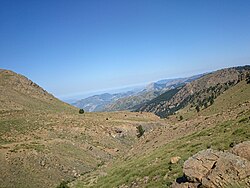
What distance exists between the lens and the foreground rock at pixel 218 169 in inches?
453

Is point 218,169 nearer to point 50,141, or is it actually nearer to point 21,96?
point 50,141

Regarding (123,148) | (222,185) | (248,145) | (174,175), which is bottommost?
(123,148)

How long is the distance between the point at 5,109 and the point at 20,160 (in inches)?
1552

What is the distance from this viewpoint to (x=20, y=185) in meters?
35.0

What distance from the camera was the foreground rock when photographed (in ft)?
37.8

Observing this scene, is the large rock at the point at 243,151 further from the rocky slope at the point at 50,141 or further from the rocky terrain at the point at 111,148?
the rocky slope at the point at 50,141

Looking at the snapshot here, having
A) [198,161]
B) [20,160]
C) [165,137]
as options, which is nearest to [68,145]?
[20,160]

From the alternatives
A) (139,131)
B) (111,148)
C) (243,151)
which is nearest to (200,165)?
(243,151)

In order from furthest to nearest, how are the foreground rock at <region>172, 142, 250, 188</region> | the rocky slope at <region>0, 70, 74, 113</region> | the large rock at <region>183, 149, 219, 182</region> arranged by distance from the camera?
the rocky slope at <region>0, 70, 74, 113</region> < the large rock at <region>183, 149, 219, 182</region> < the foreground rock at <region>172, 142, 250, 188</region>

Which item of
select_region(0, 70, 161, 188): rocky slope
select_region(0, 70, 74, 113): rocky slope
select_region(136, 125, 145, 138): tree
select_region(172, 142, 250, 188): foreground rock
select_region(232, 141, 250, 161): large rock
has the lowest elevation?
select_region(136, 125, 145, 138): tree

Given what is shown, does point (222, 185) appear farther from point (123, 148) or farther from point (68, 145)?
point (123, 148)

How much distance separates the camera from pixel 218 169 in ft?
39.5

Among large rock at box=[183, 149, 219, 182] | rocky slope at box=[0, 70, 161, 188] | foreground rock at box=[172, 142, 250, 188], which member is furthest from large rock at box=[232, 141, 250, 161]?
rocky slope at box=[0, 70, 161, 188]

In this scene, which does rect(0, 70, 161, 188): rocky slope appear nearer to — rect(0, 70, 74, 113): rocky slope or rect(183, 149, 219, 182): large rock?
rect(0, 70, 74, 113): rocky slope
